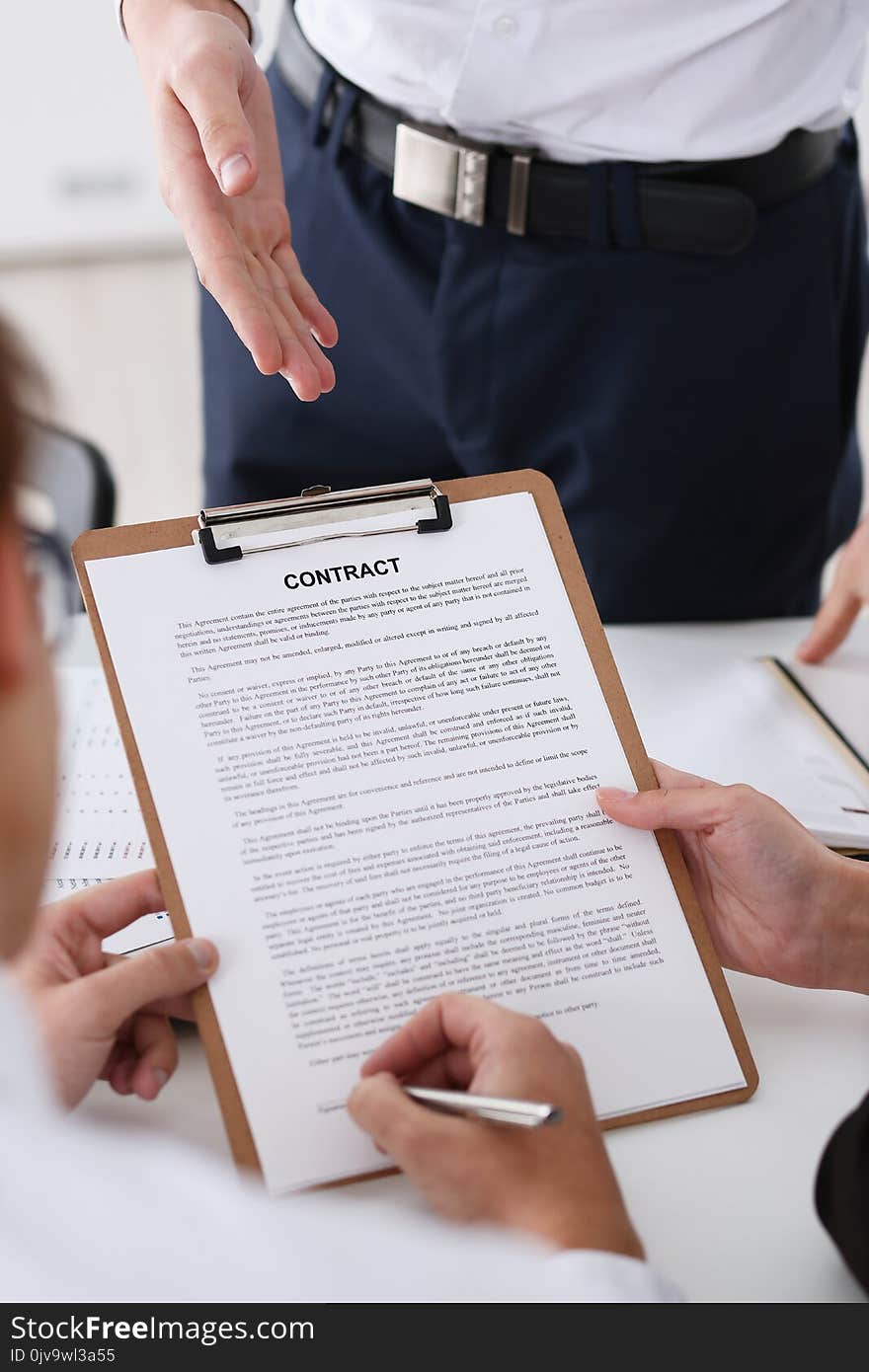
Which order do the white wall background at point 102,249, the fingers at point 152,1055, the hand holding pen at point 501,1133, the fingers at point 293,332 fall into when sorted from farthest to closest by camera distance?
the white wall background at point 102,249, the fingers at point 293,332, the fingers at point 152,1055, the hand holding pen at point 501,1133

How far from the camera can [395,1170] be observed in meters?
0.73

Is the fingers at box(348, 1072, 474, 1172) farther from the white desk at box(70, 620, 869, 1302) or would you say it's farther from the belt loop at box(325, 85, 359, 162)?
the belt loop at box(325, 85, 359, 162)

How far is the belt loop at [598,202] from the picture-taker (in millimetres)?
1225

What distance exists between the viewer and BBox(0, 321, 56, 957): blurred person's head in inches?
21.6

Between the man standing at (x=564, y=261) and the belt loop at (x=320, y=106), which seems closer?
the man standing at (x=564, y=261)

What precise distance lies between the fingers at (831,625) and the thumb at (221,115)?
0.66m

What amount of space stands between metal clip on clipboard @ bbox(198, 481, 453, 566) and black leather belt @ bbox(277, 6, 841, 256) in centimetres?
49

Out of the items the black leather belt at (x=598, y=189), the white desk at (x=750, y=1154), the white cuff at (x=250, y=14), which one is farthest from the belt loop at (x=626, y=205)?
the white desk at (x=750, y=1154)

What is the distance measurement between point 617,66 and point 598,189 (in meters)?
0.11

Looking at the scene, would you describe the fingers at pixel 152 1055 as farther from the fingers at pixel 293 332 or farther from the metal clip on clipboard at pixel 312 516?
the fingers at pixel 293 332

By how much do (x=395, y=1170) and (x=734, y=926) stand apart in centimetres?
28

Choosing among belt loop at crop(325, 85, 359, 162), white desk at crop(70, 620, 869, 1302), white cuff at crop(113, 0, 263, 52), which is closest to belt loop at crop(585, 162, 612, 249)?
belt loop at crop(325, 85, 359, 162)

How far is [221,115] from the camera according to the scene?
1.01 meters
